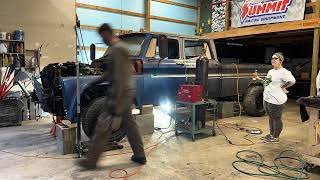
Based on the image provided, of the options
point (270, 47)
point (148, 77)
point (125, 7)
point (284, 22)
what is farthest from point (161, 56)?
point (270, 47)

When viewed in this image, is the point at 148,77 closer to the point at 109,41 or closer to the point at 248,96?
the point at 109,41

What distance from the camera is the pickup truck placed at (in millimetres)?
4254

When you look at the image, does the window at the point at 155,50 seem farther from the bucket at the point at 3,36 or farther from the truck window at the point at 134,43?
the bucket at the point at 3,36

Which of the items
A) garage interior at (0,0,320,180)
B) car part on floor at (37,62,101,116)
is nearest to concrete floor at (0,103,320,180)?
garage interior at (0,0,320,180)

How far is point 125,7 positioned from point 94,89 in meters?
6.89

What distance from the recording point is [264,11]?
7.71 meters

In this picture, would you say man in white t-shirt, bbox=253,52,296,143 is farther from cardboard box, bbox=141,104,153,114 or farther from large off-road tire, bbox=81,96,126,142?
large off-road tire, bbox=81,96,126,142

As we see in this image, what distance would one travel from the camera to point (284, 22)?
7.32 m

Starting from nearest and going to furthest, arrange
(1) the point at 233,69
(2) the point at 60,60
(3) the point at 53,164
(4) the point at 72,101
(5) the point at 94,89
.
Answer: (3) the point at 53,164, (4) the point at 72,101, (5) the point at 94,89, (1) the point at 233,69, (2) the point at 60,60

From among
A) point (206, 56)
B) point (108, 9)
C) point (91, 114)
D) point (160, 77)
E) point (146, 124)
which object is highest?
point (108, 9)

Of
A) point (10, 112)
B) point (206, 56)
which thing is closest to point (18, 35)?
point (10, 112)

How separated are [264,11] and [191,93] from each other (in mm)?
4210

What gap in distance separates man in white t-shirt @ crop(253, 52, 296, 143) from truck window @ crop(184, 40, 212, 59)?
1.69m

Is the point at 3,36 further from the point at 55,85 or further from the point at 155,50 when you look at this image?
the point at 155,50
